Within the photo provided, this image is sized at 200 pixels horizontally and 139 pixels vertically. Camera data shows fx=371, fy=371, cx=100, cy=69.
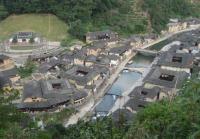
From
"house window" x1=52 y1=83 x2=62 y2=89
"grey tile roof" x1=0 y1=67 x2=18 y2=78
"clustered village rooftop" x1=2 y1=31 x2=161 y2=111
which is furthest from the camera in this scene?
"grey tile roof" x1=0 y1=67 x2=18 y2=78

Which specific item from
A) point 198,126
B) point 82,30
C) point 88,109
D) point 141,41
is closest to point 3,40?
point 82,30

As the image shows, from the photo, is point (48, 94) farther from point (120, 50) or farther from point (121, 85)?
point (120, 50)

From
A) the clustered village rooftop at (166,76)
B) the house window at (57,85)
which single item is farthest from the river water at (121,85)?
the house window at (57,85)

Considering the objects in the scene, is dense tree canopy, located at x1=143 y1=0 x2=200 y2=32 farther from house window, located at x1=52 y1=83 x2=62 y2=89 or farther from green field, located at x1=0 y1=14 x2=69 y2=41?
house window, located at x1=52 y1=83 x2=62 y2=89

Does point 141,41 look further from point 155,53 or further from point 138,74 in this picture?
point 138,74

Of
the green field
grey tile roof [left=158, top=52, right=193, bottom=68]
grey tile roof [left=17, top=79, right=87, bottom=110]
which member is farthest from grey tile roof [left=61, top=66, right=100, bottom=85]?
the green field

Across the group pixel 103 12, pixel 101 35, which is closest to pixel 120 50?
pixel 101 35
